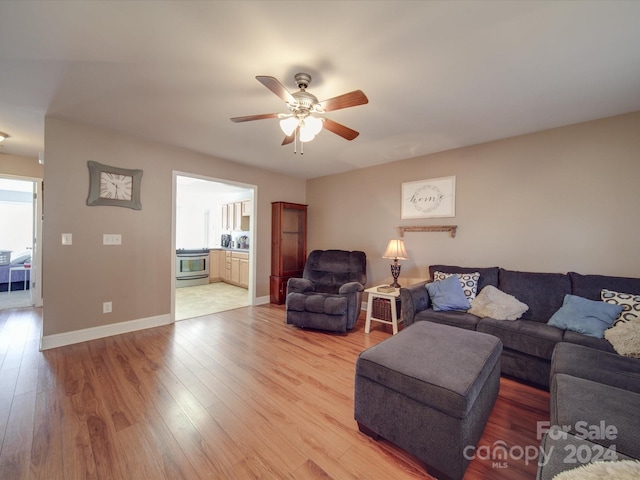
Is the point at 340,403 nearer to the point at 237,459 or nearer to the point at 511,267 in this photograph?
the point at 237,459

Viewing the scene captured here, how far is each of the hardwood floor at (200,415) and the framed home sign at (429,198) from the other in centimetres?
209

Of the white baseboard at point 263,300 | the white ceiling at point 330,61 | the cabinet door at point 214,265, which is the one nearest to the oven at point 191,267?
the cabinet door at point 214,265

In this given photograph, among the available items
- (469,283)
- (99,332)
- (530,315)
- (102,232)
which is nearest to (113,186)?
(102,232)

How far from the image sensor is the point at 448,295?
2.84 metres

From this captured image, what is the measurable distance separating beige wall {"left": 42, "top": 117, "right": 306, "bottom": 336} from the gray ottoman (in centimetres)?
318

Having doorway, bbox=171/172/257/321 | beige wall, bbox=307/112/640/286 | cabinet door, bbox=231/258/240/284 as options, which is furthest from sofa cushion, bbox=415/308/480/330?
cabinet door, bbox=231/258/240/284

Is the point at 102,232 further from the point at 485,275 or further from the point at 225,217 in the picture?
the point at 485,275

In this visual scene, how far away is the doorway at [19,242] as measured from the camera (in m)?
4.18

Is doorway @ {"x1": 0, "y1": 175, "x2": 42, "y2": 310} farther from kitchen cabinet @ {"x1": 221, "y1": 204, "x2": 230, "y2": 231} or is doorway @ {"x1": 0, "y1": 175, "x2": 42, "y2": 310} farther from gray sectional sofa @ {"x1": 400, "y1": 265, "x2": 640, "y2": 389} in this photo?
gray sectional sofa @ {"x1": 400, "y1": 265, "x2": 640, "y2": 389}

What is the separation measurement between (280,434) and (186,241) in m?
7.22

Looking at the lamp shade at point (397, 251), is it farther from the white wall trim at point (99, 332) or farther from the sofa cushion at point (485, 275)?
the white wall trim at point (99, 332)

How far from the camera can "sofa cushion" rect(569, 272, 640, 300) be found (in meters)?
2.23

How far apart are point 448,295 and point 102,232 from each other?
13.7 feet

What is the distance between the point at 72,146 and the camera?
9.30 ft
